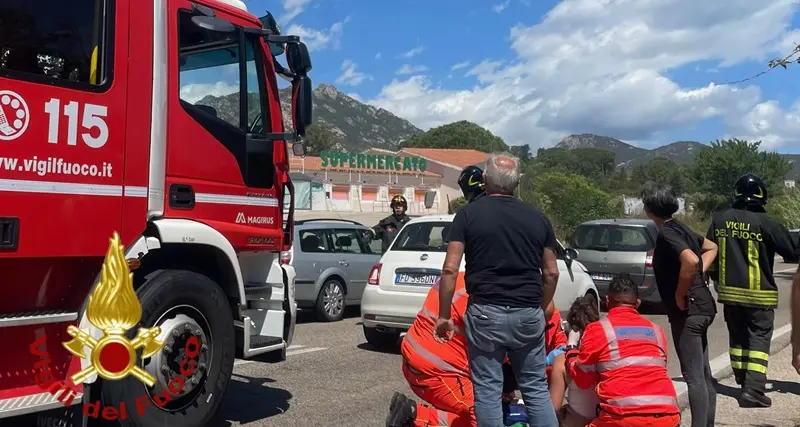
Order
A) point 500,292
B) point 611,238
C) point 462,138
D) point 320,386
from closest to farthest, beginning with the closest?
point 500,292 < point 320,386 < point 611,238 < point 462,138

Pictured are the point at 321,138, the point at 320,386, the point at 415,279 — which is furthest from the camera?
the point at 321,138

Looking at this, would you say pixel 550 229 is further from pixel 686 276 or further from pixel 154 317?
pixel 154 317

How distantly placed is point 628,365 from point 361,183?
Answer: 50948 mm

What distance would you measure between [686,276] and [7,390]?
164 inches

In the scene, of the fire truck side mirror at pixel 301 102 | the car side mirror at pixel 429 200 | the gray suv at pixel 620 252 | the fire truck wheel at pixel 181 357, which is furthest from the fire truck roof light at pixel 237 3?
the car side mirror at pixel 429 200

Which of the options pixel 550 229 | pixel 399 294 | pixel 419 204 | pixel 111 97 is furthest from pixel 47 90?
pixel 419 204

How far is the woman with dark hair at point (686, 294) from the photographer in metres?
5.08

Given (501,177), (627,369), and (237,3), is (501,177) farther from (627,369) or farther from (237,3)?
(237,3)

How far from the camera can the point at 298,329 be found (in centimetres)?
1100

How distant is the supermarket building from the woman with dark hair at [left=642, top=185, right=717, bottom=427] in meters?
40.0

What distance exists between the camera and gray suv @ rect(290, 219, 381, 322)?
11.6 metres

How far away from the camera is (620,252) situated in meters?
13.4

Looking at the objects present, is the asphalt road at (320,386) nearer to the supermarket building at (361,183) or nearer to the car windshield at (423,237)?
the car windshield at (423,237)

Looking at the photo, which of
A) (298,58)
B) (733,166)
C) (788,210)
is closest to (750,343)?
(298,58)
